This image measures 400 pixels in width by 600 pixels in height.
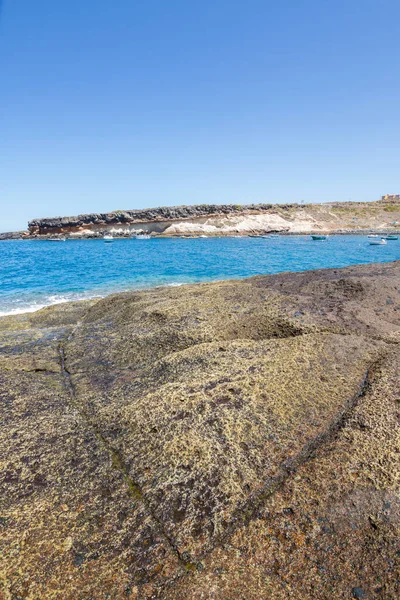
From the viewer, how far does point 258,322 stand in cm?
670

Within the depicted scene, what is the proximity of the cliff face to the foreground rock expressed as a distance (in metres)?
96.9

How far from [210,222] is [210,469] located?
10382 centimetres

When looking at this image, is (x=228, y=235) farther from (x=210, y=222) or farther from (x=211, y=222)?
(x=210, y=222)

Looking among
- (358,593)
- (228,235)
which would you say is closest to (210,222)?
(228,235)

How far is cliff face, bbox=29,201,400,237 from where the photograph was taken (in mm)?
103812

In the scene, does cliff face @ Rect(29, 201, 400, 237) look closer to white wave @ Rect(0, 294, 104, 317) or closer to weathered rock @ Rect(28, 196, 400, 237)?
weathered rock @ Rect(28, 196, 400, 237)

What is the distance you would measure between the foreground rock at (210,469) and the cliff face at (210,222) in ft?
318

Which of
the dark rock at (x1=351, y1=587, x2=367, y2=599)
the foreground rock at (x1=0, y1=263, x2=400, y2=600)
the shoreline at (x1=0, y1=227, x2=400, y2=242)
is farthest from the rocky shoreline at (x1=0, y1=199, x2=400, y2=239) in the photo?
the dark rock at (x1=351, y1=587, x2=367, y2=599)

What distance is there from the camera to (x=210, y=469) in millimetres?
3258

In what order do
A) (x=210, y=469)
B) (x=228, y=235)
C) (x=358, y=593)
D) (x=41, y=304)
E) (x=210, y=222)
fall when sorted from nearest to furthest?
(x=358, y=593)
(x=210, y=469)
(x=41, y=304)
(x=228, y=235)
(x=210, y=222)

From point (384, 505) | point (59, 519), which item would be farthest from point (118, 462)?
point (384, 505)

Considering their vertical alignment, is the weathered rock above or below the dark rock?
above

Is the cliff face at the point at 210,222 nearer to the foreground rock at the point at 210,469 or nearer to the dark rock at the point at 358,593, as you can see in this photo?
the foreground rock at the point at 210,469

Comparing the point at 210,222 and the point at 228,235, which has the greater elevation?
the point at 210,222
